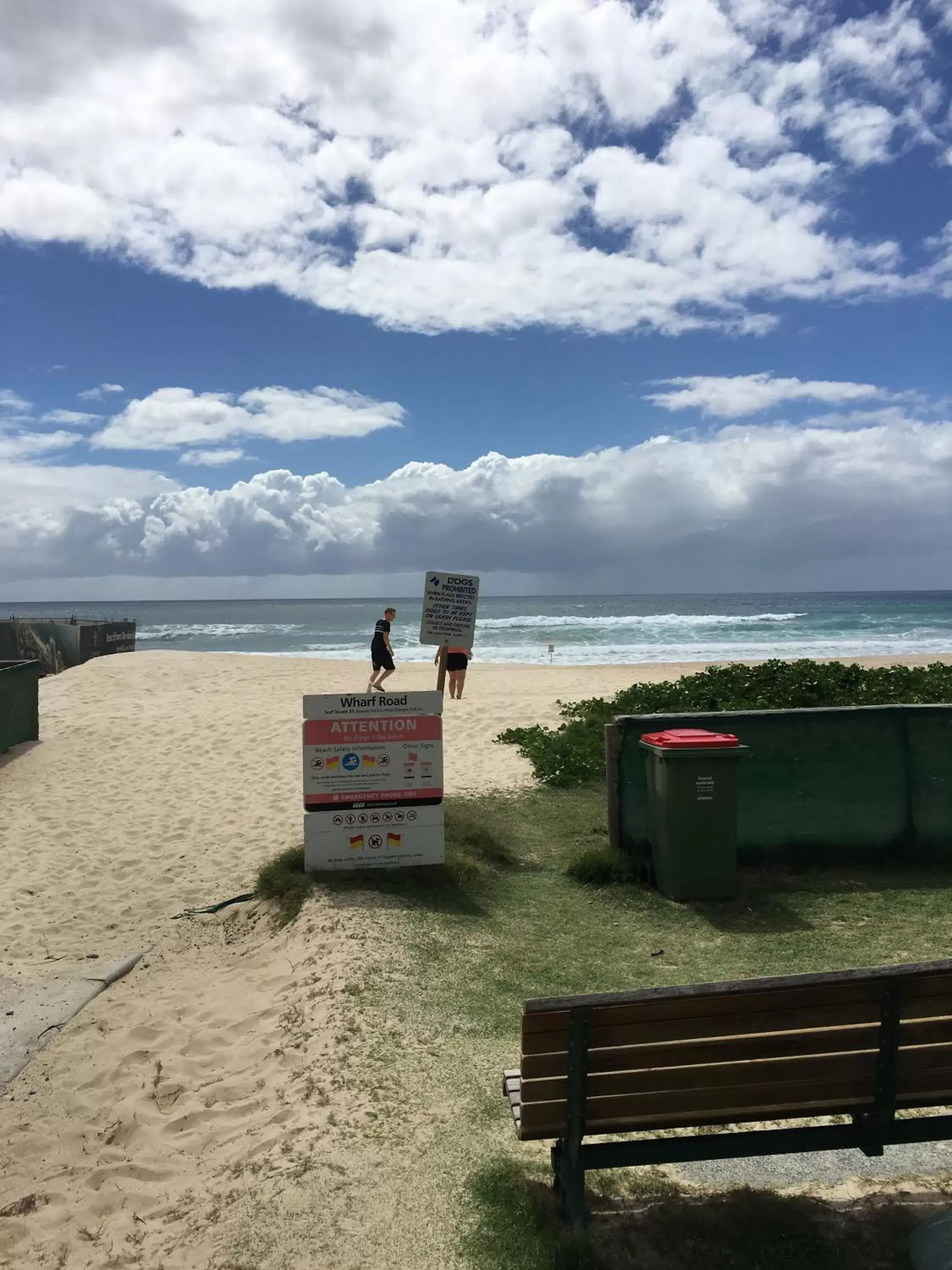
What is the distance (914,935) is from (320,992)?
12.0ft

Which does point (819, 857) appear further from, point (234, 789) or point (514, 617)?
point (514, 617)

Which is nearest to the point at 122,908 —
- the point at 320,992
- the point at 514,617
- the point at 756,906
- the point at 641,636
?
the point at 320,992

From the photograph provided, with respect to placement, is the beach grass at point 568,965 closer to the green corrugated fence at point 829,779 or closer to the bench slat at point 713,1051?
the green corrugated fence at point 829,779

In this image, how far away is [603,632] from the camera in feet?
178

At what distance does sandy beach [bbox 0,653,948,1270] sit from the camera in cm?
339

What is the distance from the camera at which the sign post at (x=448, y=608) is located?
326 inches

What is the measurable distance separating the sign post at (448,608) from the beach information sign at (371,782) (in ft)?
4.42

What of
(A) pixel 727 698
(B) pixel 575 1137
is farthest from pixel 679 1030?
(A) pixel 727 698

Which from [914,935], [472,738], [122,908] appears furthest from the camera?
[472,738]

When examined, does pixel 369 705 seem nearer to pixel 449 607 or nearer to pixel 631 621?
pixel 449 607

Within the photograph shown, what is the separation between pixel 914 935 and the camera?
19.4ft

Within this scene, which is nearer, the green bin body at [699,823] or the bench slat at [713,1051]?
the bench slat at [713,1051]

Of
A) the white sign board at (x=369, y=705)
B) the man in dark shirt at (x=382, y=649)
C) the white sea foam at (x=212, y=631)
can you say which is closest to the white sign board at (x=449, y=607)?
the white sign board at (x=369, y=705)

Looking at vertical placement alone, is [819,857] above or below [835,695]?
below
